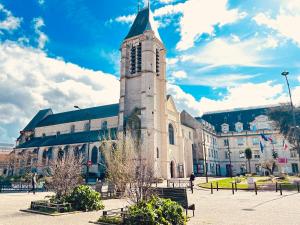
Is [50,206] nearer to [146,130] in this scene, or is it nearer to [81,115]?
[146,130]

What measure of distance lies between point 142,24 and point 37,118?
38.2 m

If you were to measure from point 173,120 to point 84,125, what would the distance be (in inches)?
738

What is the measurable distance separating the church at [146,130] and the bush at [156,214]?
24.2m

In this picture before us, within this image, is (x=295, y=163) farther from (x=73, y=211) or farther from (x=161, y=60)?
(x=73, y=211)

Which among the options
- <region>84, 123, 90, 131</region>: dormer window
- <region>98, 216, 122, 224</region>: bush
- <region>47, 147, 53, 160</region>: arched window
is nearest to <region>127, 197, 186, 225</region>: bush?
<region>98, 216, 122, 224</region>: bush

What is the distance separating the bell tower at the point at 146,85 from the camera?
128 ft

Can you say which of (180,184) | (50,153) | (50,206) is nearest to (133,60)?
(50,153)

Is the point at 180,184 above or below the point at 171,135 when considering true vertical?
below

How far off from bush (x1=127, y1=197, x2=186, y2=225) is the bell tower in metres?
28.9

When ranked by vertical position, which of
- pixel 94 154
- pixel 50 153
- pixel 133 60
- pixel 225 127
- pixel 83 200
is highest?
pixel 133 60

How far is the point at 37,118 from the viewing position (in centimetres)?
6544

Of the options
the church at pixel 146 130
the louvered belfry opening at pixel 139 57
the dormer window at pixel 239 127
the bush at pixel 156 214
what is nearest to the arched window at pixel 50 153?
the church at pixel 146 130

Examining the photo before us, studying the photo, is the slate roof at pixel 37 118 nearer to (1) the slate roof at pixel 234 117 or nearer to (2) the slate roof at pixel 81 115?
(2) the slate roof at pixel 81 115

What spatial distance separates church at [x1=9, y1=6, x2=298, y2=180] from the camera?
40.5 meters
